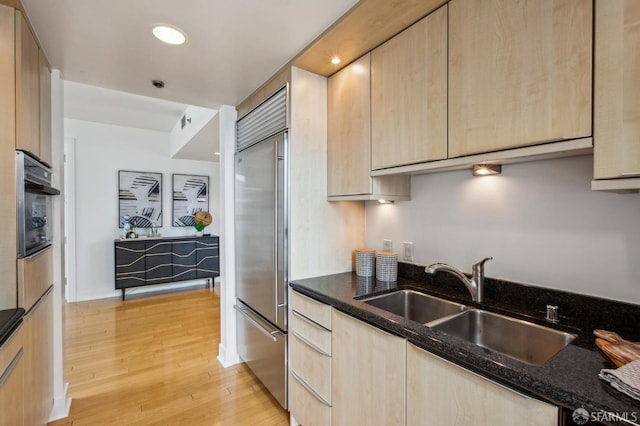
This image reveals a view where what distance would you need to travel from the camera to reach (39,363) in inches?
65.2

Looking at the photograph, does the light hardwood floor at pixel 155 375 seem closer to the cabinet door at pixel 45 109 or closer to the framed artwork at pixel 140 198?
the framed artwork at pixel 140 198

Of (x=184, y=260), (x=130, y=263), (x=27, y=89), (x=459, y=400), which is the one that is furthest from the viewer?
(x=184, y=260)

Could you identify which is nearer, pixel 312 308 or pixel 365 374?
pixel 365 374

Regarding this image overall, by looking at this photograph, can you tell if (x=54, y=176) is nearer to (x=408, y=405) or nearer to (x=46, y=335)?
(x=46, y=335)

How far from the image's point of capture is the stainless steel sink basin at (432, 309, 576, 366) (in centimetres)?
119

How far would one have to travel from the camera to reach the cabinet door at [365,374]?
1243mm

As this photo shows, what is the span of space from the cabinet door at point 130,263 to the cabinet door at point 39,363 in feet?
9.22

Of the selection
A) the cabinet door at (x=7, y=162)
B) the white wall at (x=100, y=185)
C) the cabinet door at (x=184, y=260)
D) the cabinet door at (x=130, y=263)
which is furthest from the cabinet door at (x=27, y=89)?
the white wall at (x=100, y=185)

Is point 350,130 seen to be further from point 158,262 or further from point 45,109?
point 158,262

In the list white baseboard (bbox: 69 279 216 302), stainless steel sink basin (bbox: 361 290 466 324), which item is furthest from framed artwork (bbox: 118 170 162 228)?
stainless steel sink basin (bbox: 361 290 466 324)

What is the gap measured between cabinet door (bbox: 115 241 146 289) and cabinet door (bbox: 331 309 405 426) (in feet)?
13.7

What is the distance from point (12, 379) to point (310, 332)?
1.34 meters

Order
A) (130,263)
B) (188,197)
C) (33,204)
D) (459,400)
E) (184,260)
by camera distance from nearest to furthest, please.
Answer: (459,400)
(33,204)
(130,263)
(184,260)
(188,197)

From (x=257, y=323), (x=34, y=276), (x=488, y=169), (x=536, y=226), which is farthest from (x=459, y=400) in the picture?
(x=34, y=276)
